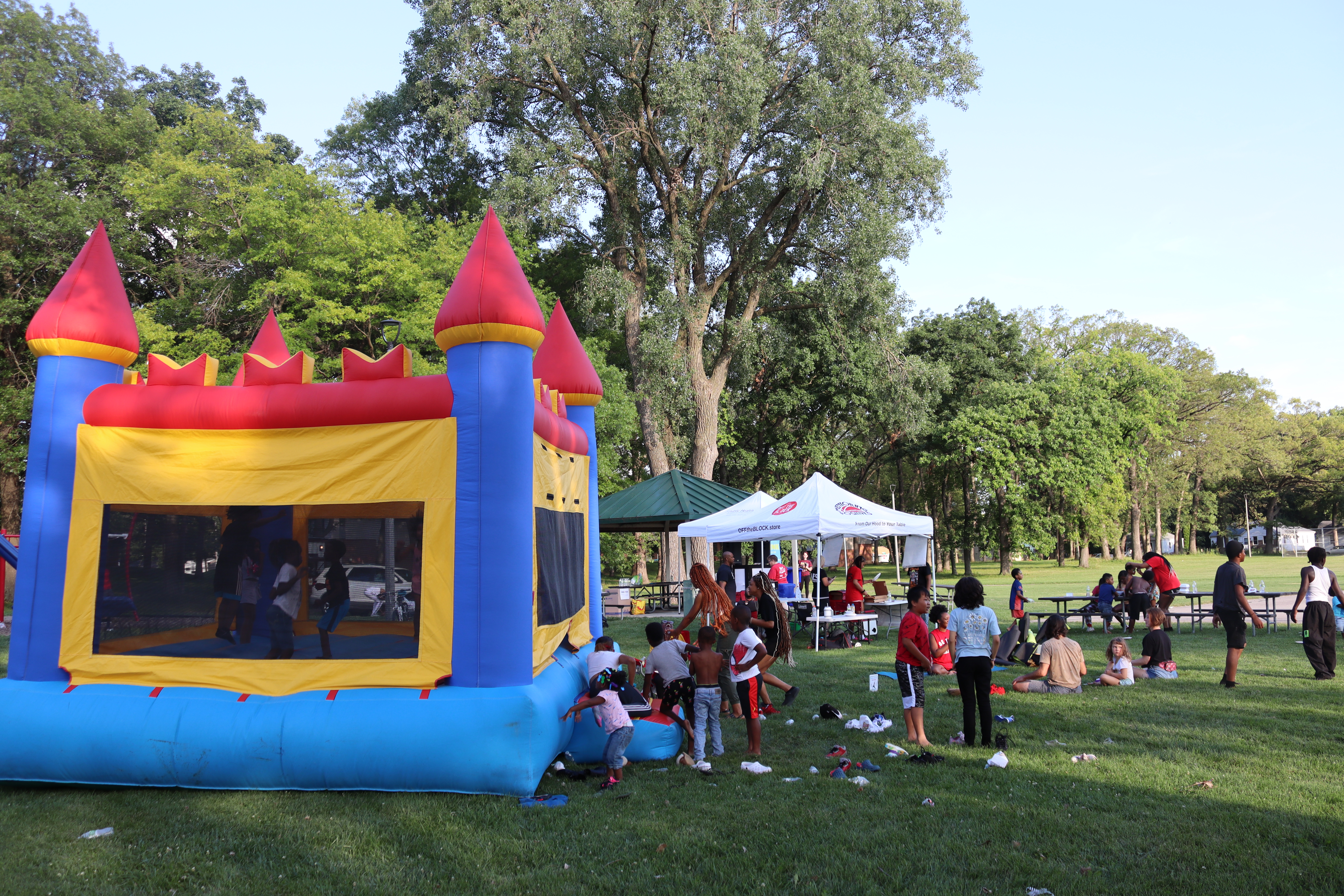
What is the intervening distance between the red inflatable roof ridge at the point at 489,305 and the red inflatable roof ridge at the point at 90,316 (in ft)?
10.2

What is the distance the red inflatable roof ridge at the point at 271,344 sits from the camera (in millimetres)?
9844

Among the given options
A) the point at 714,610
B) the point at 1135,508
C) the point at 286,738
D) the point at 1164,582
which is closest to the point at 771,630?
the point at 714,610

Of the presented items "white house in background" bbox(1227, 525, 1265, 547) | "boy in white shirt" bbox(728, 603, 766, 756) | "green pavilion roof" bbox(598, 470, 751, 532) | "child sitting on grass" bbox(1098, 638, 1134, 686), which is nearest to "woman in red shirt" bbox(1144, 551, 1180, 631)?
"child sitting on grass" bbox(1098, 638, 1134, 686)

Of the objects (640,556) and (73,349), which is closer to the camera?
(73,349)

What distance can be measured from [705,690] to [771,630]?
376 centimetres

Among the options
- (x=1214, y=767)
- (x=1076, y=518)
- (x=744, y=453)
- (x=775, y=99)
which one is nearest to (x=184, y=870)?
(x=1214, y=767)

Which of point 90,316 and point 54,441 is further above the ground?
point 90,316

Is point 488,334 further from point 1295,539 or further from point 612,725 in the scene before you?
point 1295,539

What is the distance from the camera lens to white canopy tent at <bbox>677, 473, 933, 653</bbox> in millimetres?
15258

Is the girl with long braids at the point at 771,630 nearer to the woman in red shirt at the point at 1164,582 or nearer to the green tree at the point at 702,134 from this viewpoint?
the woman in red shirt at the point at 1164,582

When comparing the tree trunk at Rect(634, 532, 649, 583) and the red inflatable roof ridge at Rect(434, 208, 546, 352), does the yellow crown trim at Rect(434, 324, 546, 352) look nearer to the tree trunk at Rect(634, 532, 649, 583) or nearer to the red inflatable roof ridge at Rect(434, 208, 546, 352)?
the red inflatable roof ridge at Rect(434, 208, 546, 352)

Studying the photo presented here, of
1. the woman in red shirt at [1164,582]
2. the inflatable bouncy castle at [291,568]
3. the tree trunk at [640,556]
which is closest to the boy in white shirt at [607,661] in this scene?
the inflatable bouncy castle at [291,568]

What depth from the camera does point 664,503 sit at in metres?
20.8

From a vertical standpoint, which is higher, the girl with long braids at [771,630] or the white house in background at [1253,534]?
the white house in background at [1253,534]
